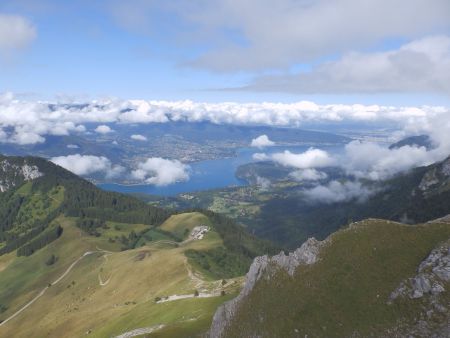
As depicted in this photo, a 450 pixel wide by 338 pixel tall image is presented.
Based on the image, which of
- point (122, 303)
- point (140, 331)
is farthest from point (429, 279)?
point (122, 303)

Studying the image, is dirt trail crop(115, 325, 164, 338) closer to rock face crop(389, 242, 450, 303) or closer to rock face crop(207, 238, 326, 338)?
rock face crop(207, 238, 326, 338)

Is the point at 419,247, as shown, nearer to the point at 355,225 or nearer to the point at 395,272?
the point at 395,272

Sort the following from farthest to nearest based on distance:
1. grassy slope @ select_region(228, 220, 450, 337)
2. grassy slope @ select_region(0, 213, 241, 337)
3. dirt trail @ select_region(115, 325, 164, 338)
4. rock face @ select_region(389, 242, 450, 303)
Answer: grassy slope @ select_region(0, 213, 241, 337) < dirt trail @ select_region(115, 325, 164, 338) < grassy slope @ select_region(228, 220, 450, 337) < rock face @ select_region(389, 242, 450, 303)

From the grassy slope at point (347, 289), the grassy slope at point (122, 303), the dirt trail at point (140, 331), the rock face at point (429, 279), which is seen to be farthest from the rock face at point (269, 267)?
the dirt trail at point (140, 331)

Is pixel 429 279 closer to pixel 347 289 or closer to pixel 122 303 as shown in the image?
pixel 347 289

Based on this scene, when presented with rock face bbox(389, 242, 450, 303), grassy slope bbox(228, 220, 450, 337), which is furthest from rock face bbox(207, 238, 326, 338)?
rock face bbox(389, 242, 450, 303)
